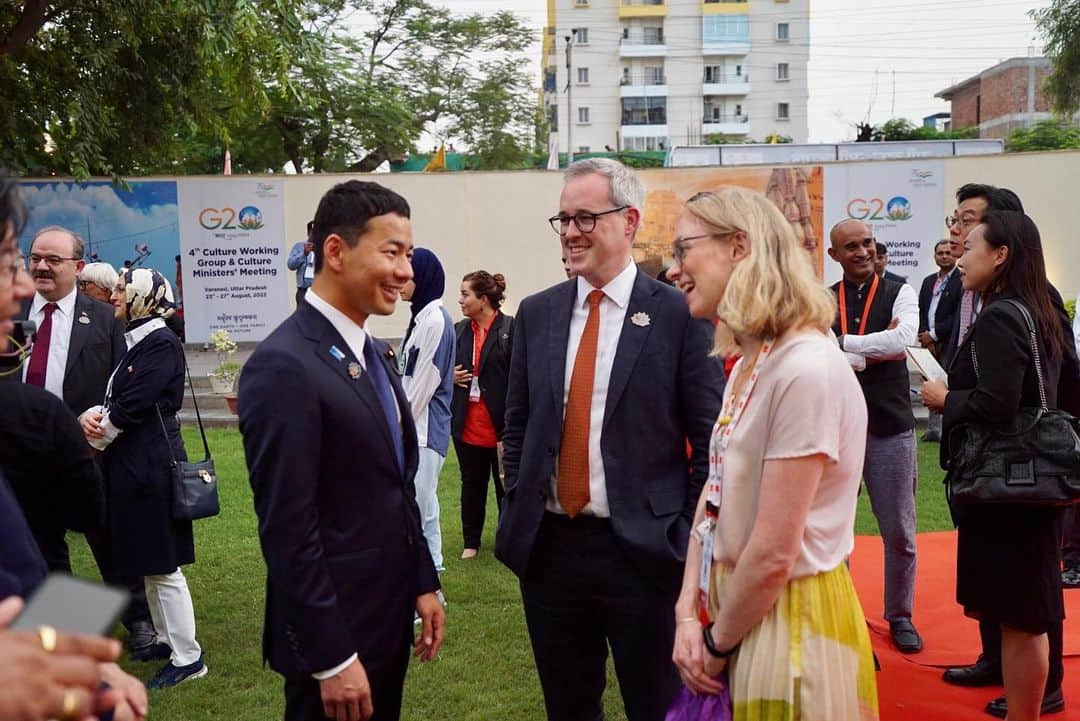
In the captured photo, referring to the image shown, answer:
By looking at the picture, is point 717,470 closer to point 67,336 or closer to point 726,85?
point 67,336

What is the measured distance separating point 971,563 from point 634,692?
1.57 meters

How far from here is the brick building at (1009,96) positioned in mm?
55781

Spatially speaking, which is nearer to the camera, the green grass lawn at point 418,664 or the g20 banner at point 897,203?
the green grass lawn at point 418,664

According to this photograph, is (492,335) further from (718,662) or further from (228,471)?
(718,662)

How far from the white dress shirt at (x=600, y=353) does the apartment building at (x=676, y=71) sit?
79.2 meters

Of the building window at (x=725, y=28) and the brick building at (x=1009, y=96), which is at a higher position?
the building window at (x=725, y=28)

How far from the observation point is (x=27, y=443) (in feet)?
9.66

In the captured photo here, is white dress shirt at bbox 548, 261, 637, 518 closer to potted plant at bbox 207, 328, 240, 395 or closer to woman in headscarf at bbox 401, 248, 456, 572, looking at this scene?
woman in headscarf at bbox 401, 248, 456, 572

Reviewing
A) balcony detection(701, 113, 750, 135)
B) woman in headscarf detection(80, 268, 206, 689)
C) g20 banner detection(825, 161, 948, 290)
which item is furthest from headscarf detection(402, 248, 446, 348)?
balcony detection(701, 113, 750, 135)

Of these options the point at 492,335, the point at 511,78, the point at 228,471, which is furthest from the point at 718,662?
the point at 511,78

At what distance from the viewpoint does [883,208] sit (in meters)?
16.4

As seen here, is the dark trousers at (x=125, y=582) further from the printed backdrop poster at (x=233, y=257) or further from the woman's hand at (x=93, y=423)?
the printed backdrop poster at (x=233, y=257)

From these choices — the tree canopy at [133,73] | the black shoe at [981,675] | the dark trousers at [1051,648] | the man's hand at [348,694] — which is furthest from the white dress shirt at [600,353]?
the tree canopy at [133,73]

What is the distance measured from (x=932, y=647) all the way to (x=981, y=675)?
0.60 metres
